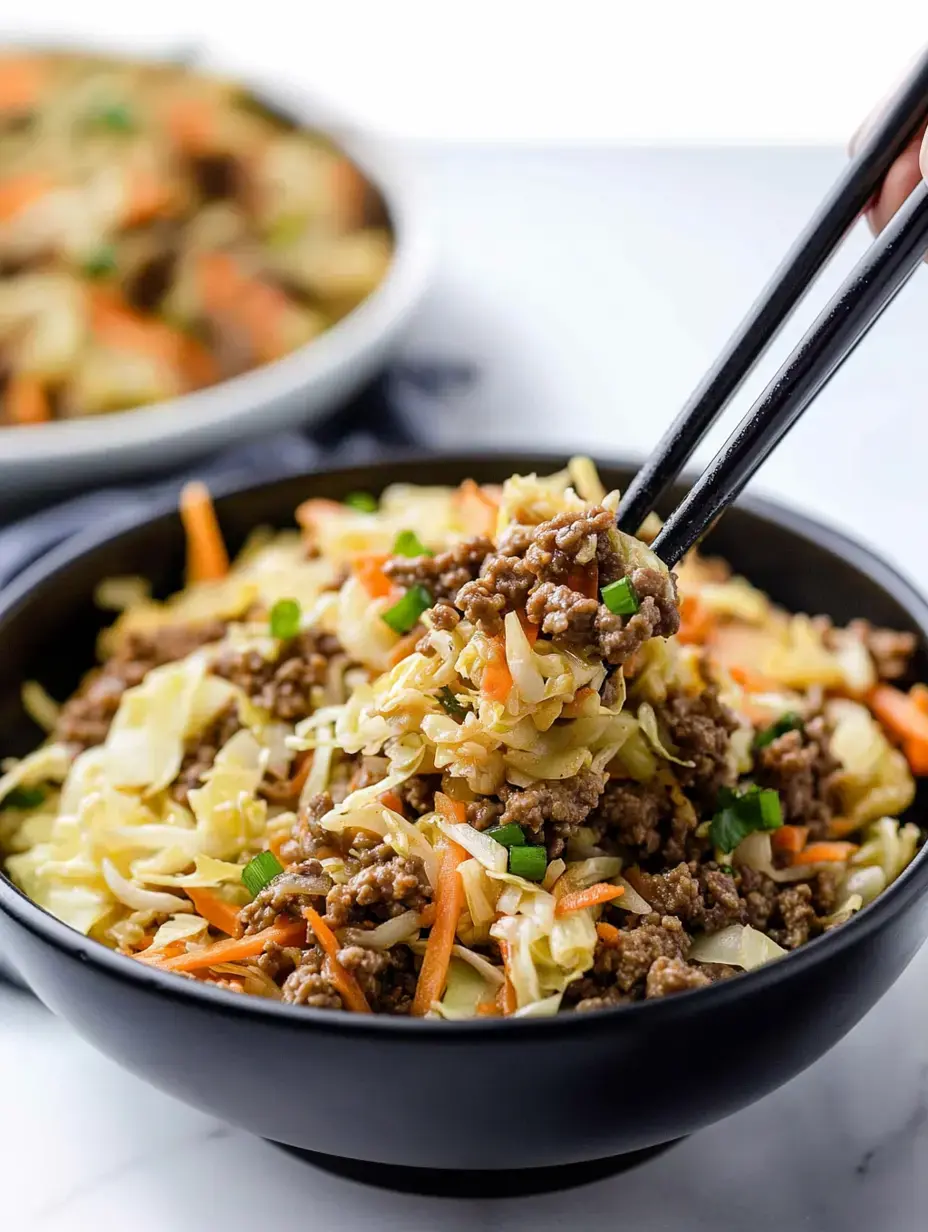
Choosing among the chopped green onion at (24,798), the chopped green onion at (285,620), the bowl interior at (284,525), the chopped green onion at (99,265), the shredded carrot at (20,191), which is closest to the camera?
the chopped green onion at (285,620)

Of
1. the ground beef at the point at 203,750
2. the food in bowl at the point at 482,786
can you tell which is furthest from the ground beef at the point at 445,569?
the ground beef at the point at 203,750

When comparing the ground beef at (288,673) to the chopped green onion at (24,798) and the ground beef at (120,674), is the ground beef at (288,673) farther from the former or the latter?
the chopped green onion at (24,798)

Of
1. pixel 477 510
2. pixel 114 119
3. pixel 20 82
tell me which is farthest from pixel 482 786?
pixel 20 82

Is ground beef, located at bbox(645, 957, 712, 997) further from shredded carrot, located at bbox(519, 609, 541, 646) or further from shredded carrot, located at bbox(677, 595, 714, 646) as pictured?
shredded carrot, located at bbox(677, 595, 714, 646)

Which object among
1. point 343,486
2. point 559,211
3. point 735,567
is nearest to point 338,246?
point 559,211

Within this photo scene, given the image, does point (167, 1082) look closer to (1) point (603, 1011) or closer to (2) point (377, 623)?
(1) point (603, 1011)

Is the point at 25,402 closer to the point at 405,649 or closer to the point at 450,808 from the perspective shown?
the point at 405,649

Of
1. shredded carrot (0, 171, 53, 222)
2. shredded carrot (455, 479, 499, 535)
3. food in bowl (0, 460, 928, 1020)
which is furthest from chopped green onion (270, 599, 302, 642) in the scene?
shredded carrot (0, 171, 53, 222)
